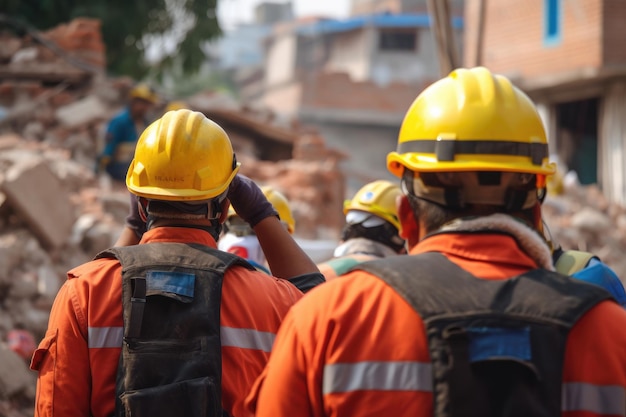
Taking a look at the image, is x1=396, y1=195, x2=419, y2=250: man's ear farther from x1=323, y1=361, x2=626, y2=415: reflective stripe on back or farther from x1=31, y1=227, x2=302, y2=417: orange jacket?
x1=31, y1=227, x2=302, y2=417: orange jacket

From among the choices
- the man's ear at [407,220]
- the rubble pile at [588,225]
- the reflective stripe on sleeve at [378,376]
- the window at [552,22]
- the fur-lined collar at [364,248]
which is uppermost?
the window at [552,22]

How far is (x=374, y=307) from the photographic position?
2.00 m

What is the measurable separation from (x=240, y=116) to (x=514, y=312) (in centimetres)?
1393

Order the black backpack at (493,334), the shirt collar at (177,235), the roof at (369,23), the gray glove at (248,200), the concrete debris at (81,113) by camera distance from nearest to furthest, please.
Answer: the black backpack at (493,334)
the shirt collar at (177,235)
the gray glove at (248,200)
the concrete debris at (81,113)
the roof at (369,23)

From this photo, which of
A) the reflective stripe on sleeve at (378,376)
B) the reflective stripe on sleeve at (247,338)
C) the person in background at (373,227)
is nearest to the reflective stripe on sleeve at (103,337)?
the reflective stripe on sleeve at (247,338)

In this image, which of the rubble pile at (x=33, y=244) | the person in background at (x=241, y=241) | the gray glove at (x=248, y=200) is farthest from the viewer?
the rubble pile at (x=33, y=244)

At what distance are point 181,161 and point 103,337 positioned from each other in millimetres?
592

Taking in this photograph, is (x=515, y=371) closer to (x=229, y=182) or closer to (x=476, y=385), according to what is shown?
(x=476, y=385)

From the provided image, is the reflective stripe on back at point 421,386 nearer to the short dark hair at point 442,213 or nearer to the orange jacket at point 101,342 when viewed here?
the short dark hair at point 442,213

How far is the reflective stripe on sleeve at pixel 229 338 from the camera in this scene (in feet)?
8.78

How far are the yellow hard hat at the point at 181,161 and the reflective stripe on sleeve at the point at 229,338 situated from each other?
1.44 feet

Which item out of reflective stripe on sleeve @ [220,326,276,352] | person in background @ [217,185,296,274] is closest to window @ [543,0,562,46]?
person in background @ [217,185,296,274]

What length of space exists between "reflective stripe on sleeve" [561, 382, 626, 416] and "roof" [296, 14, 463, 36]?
34053 mm

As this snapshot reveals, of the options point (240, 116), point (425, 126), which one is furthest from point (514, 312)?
point (240, 116)
